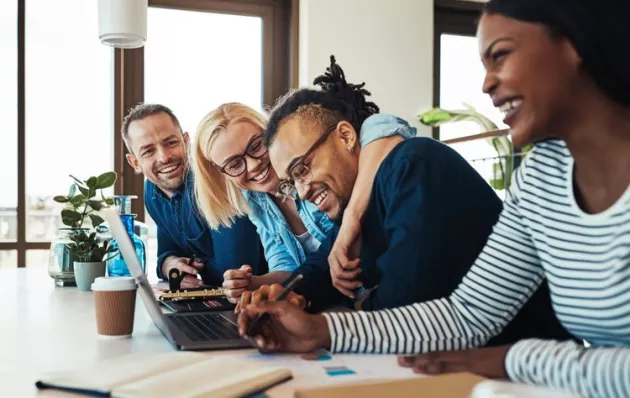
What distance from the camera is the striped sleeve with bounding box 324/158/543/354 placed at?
104cm

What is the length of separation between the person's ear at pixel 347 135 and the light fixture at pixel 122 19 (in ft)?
2.51

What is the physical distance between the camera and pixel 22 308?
150cm

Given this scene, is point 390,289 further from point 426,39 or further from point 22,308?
point 426,39

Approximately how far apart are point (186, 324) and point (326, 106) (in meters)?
0.61

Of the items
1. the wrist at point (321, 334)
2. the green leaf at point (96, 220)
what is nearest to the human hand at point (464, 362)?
the wrist at point (321, 334)

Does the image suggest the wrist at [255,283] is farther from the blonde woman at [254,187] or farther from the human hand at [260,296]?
the human hand at [260,296]

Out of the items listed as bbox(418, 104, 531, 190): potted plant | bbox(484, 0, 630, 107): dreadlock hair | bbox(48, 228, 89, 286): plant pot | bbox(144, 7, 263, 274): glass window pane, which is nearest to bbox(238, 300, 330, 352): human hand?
bbox(484, 0, 630, 107): dreadlock hair

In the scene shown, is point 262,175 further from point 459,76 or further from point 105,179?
point 459,76

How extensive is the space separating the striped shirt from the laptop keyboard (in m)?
0.19

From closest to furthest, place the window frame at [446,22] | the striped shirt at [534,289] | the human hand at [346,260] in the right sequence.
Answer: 1. the striped shirt at [534,289]
2. the human hand at [346,260]
3. the window frame at [446,22]

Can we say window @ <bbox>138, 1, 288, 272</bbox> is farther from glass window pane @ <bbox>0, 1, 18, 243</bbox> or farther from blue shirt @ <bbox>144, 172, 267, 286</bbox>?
blue shirt @ <bbox>144, 172, 267, 286</bbox>

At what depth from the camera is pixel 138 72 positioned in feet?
11.8

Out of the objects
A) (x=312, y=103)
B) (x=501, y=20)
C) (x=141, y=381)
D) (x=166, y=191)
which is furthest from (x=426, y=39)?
(x=141, y=381)

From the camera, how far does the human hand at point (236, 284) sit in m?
1.49
